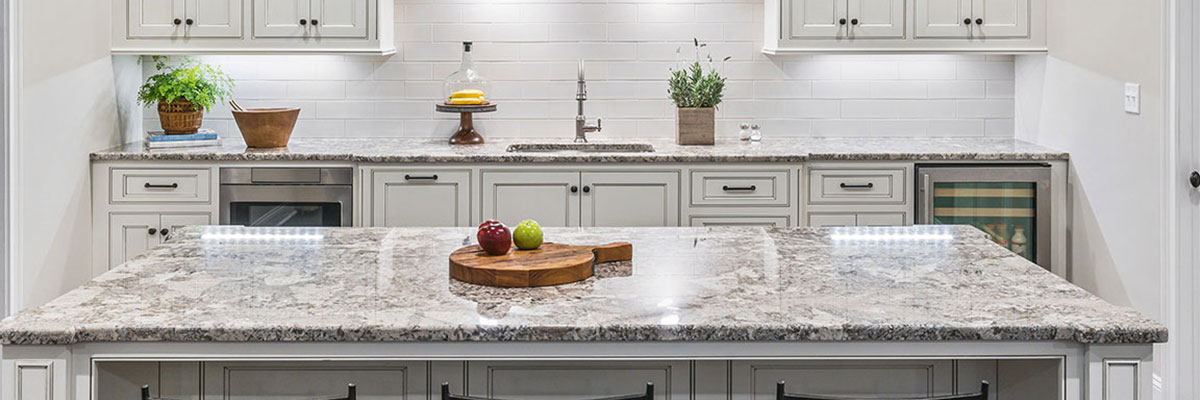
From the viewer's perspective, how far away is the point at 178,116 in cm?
521

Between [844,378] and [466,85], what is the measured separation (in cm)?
329

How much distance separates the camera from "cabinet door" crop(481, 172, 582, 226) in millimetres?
4910

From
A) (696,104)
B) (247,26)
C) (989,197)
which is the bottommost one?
(989,197)

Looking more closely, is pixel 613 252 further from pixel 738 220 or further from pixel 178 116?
pixel 178 116

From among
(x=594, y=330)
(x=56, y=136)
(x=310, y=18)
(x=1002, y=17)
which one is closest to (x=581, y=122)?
(x=310, y=18)

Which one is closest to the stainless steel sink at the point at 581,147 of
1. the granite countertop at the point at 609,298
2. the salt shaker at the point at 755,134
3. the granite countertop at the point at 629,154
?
the granite countertop at the point at 629,154

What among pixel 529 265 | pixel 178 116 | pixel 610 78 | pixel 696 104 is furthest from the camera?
pixel 610 78

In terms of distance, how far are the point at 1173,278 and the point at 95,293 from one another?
3.20 metres

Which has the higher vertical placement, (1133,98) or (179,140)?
(1133,98)

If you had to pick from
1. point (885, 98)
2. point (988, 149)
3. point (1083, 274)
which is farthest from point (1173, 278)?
point (885, 98)

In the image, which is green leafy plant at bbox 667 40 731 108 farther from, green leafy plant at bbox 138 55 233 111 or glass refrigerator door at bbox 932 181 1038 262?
green leafy plant at bbox 138 55 233 111

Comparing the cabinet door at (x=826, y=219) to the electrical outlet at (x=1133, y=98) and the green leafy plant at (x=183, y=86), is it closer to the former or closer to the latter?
the electrical outlet at (x=1133, y=98)

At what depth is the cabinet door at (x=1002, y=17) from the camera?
5129mm

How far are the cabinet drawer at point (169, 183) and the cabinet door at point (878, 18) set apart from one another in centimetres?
260
